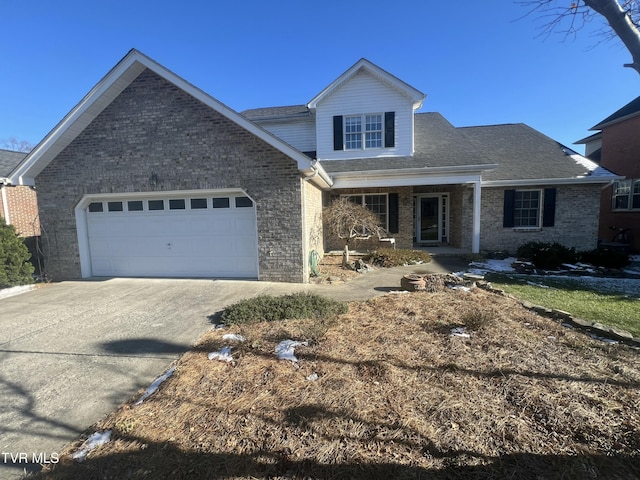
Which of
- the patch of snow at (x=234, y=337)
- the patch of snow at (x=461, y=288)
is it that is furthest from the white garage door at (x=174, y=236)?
the patch of snow at (x=461, y=288)

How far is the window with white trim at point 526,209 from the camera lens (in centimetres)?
1249

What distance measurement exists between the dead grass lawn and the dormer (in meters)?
9.61

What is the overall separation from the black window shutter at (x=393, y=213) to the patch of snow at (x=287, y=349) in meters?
9.42

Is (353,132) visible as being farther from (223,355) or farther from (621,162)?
(621,162)

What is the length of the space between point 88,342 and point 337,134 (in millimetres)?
10806

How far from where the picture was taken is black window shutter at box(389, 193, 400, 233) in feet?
41.8

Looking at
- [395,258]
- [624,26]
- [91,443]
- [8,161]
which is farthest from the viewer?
[8,161]

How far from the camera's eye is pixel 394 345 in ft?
13.5

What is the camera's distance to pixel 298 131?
1377 centimetres

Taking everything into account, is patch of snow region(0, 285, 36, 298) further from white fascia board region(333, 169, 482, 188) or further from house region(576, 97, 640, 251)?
house region(576, 97, 640, 251)

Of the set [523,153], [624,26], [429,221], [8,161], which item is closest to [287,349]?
[624,26]

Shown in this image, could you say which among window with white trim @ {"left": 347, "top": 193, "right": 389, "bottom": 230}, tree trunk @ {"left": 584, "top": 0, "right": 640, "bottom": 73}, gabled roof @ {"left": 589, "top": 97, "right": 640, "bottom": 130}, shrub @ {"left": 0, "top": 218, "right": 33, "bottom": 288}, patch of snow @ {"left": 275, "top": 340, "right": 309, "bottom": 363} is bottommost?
patch of snow @ {"left": 275, "top": 340, "right": 309, "bottom": 363}

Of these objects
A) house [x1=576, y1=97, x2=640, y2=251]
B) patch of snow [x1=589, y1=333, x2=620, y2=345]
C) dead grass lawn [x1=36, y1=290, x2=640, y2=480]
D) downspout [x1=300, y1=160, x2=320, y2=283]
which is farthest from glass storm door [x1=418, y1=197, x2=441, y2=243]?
dead grass lawn [x1=36, y1=290, x2=640, y2=480]

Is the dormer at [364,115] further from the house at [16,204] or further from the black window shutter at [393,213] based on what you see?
the house at [16,204]
